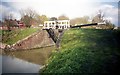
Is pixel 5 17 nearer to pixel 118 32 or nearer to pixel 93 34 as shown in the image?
pixel 93 34

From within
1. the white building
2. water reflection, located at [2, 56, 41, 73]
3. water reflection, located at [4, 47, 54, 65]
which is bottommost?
water reflection, located at [2, 56, 41, 73]

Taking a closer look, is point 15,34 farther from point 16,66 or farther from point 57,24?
point 57,24

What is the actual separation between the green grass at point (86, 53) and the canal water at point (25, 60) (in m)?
0.13

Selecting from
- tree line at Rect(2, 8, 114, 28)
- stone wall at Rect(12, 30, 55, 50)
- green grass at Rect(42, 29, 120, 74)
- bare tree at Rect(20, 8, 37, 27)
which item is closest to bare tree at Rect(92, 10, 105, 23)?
tree line at Rect(2, 8, 114, 28)

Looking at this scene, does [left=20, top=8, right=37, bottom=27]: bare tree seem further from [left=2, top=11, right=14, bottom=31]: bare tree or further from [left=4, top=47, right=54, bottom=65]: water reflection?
[left=4, top=47, right=54, bottom=65]: water reflection

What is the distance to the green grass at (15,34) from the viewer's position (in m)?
3.87

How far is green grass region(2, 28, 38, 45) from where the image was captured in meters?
3.87

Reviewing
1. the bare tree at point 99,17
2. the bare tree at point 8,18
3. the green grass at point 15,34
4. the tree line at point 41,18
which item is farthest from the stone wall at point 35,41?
the bare tree at point 99,17

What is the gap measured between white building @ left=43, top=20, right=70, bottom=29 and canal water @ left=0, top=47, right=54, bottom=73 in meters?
0.35

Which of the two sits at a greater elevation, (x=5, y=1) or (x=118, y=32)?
(x=5, y=1)

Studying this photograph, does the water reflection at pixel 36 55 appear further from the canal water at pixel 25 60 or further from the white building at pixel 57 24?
the white building at pixel 57 24

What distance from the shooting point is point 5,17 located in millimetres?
3891

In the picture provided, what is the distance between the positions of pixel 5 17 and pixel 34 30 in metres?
0.53

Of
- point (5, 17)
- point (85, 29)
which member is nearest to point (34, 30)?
point (5, 17)
